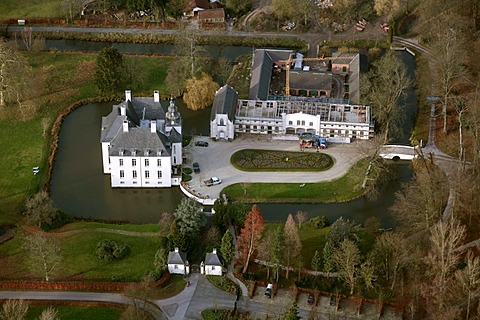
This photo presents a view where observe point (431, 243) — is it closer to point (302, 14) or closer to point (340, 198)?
point (340, 198)

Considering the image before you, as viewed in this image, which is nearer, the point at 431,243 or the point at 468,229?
the point at 431,243

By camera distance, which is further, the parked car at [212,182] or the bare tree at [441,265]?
the parked car at [212,182]

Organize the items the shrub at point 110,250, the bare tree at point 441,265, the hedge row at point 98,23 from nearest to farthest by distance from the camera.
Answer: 1. the bare tree at point 441,265
2. the shrub at point 110,250
3. the hedge row at point 98,23

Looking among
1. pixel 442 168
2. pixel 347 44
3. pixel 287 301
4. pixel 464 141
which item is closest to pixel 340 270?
pixel 287 301

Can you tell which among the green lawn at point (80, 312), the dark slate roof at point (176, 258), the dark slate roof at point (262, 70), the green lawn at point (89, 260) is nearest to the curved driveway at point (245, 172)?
the dark slate roof at point (262, 70)

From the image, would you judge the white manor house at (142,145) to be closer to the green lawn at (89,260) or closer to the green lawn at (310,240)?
the green lawn at (89,260)

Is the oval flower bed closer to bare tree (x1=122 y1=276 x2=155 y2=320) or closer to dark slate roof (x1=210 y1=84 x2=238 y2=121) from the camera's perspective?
dark slate roof (x1=210 y1=84 x2=238 y2=121)
